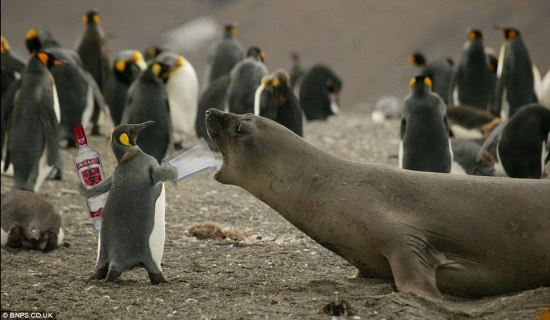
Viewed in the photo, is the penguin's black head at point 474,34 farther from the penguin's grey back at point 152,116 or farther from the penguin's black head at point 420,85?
the penguin's grey back at point 152,116

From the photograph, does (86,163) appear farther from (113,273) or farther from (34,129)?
(34,129)

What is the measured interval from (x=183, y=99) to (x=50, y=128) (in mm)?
3479

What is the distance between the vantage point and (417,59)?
695 inches

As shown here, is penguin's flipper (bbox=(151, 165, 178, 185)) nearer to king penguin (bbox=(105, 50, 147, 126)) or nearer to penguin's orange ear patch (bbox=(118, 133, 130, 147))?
penguin's orange ear patch (bbox=(118, 133, 130, 147))

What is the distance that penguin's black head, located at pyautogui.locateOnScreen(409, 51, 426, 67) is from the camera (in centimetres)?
1755

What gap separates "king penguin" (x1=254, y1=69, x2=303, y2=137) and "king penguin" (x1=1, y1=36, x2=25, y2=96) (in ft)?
11.6

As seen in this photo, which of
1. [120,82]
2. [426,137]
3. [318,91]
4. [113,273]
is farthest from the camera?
[318,91]

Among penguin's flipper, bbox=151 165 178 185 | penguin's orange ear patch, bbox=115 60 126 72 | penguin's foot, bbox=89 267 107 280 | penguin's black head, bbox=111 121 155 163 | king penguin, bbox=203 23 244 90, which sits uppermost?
king penguin, bbox=203 23 244 90

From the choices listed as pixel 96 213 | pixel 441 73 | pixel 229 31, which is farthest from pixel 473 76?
pixel 96 213

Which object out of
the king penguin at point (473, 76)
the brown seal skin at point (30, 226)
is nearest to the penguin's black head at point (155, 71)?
the brown seal skin at point (30, 226)

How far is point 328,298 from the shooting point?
12.6 feet

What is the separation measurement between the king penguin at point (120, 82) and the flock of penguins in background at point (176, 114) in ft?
0.05

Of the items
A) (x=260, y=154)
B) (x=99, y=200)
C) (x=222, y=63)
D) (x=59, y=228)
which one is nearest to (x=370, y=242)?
(x=260, y=154)

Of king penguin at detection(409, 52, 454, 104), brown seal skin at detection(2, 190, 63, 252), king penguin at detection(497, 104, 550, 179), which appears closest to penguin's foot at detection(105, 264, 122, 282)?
brown seal skin at detection(2, 190, 63, 252)
